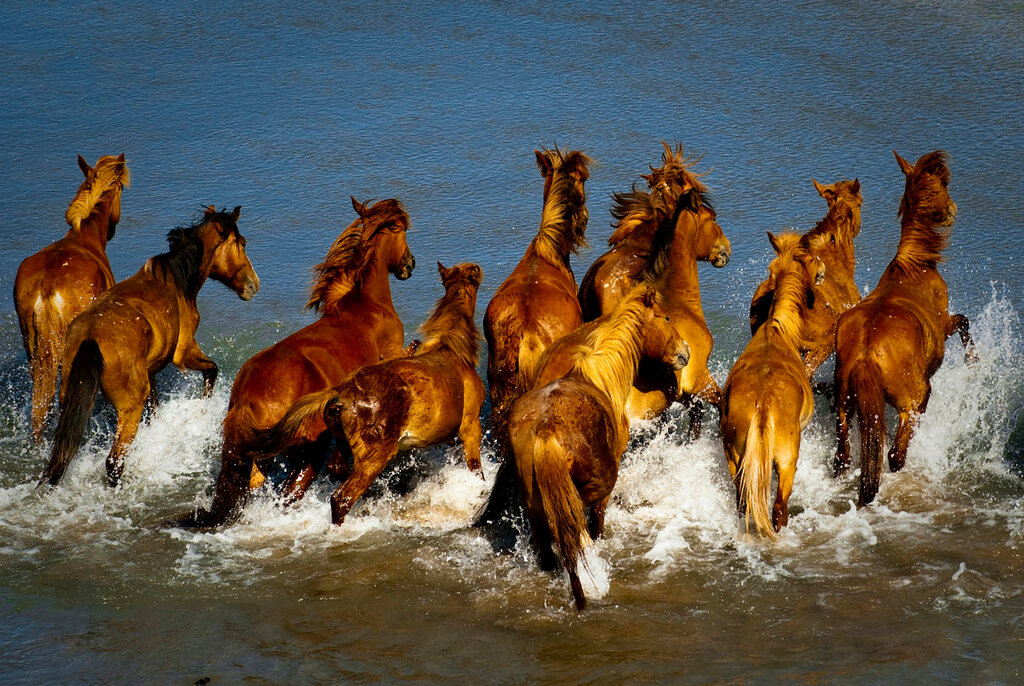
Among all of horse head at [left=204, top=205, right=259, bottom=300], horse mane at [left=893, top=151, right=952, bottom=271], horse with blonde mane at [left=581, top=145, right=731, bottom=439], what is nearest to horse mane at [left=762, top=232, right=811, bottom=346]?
horse with blonde mane at [left=581, top=145, right=731, bottom=439]

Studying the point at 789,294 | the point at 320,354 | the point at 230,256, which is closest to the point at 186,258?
the point at 230,256

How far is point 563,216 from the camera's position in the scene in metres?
6.69

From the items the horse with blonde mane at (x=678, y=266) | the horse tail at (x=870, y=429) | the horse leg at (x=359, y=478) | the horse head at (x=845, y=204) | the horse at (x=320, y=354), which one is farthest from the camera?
the horse head at (x=845, y=204)

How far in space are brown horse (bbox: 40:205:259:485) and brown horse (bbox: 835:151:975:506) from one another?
3.58 meters

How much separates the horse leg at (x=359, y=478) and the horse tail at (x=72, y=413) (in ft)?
4.96

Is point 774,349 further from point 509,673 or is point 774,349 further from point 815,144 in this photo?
point 815,144

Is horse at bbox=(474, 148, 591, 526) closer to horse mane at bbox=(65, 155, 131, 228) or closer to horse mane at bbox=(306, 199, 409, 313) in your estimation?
horse mane at bbox=(306, 199, 409, 313)

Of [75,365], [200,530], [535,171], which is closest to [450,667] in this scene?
[200,530]

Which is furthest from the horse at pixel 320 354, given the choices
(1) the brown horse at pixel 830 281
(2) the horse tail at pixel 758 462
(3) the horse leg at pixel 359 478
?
(1) the brown horse at pixel 830 281

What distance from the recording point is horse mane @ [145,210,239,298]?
641cm

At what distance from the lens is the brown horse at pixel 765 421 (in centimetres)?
502

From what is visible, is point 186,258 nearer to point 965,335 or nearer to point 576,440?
point 576,440

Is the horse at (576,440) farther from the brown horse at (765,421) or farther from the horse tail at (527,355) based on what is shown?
the horse tail at (527,355)

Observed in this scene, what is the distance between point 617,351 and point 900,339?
1618mm
